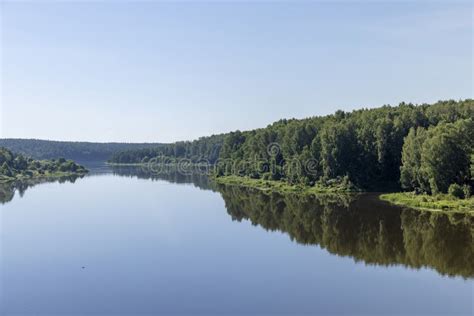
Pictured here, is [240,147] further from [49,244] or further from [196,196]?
[49,244]

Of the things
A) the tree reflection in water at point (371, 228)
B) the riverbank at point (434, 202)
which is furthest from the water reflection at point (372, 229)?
the riverbank at point (434, 202)

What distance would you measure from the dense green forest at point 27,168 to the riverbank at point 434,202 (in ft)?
264

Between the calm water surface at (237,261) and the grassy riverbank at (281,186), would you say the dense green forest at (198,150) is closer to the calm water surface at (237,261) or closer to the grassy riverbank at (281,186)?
the grassy riverbank at (281,186)

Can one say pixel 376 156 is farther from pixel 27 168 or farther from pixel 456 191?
pixel 27 168

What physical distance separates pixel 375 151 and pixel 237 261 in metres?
42.2

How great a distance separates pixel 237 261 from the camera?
3183cm

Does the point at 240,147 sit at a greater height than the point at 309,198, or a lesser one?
greater

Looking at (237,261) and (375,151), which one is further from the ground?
(375,151)

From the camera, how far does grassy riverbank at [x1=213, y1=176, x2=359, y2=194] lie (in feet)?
228

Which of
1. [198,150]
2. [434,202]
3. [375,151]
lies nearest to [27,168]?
[198,150]

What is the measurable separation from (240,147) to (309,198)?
47.5 meters

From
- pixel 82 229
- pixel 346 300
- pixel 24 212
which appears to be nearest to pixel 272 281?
pixel 346 300

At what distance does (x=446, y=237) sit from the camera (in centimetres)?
3697

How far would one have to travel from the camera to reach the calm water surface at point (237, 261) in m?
23.8
